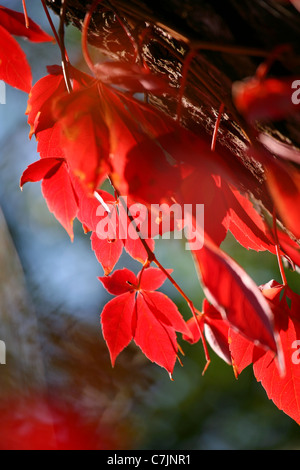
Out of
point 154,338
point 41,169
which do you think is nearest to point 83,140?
point 41,169

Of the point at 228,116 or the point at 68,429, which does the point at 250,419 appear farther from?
the point at 228,116

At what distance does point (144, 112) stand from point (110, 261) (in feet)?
0.57

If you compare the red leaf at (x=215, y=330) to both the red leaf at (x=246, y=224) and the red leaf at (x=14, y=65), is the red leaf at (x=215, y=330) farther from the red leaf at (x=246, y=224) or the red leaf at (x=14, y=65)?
the red leaf at (x=14, y=65)

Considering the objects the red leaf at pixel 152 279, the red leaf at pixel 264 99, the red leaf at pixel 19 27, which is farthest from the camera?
the red leaf at pixel 152 279

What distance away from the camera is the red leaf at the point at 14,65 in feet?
1.11

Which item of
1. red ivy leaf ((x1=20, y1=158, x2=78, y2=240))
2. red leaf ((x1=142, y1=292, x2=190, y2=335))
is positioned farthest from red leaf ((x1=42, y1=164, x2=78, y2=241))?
red leaf ((x1=142, y1=292, x2=190, y2=335))

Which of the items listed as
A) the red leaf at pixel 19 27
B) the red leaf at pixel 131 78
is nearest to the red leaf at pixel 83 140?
the red leaf at pixel 131 78

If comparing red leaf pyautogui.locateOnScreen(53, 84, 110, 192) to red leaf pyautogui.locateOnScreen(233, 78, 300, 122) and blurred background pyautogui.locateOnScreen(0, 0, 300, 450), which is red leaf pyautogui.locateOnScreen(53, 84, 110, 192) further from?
blurred background pyautogui.locateOnScreen(0, 0, 300, 450)

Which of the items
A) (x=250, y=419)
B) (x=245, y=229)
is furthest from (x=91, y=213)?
(x=250, y=419)

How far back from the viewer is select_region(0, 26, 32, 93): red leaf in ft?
1.11

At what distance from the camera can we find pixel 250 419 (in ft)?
6.65

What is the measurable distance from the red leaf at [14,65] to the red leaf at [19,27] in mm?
13

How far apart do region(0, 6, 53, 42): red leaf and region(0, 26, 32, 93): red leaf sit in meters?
0.01
